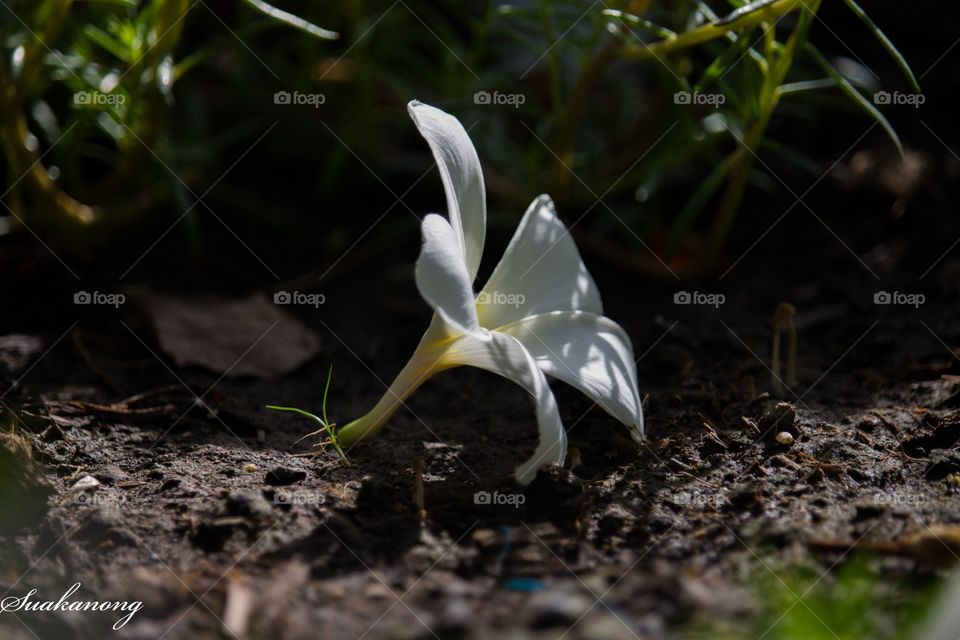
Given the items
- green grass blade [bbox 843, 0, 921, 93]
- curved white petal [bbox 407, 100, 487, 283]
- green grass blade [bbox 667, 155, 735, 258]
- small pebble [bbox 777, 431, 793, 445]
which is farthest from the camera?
green grass blade [bbox 667, 155, 735, 258]

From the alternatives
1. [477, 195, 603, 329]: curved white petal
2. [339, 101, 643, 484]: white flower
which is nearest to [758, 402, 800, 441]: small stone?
[339, 101, 643, 484]: white flower

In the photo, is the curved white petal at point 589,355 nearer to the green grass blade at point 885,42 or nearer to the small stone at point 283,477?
the small stone at point 283,477

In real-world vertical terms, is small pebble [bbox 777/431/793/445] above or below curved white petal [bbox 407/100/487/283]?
below

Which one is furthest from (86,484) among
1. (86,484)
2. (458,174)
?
(458,174)

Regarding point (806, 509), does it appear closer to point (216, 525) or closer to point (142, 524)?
point (216, 525)

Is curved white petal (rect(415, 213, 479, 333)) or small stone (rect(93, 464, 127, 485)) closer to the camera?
curved white petal (rect(415, 213, 479, 333))

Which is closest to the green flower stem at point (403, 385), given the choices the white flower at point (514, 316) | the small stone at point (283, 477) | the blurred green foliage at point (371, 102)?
the white flower at point (514, 316)

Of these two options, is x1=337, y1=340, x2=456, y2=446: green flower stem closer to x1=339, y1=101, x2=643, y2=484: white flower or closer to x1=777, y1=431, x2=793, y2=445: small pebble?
x1=339, y1=101, x2=643, y2=484: white flower
